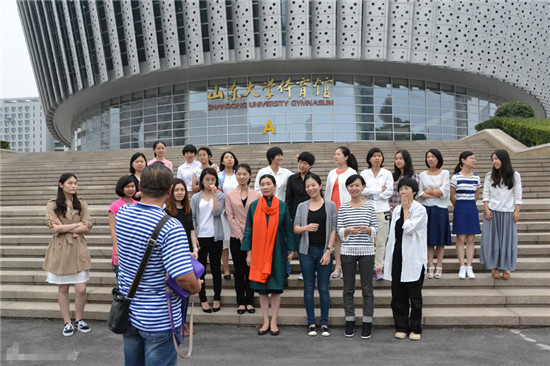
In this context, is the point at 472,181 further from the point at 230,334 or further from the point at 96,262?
the point at 96,262

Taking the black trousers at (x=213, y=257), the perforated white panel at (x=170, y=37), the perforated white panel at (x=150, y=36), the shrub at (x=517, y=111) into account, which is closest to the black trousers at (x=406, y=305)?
the black trousers at (x=213, y=257)

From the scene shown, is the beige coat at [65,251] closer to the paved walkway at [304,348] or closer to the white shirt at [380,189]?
the paved walkway at [304,348]

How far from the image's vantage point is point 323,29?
20.5 meters

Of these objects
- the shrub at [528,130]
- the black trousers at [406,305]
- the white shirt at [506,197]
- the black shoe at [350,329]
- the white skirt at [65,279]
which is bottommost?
the black shoe at [350,329]

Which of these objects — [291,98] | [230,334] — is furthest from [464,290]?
[291,98]

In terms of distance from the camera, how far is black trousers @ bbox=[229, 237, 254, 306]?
4.58 meters

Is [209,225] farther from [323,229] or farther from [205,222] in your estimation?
[323,229]

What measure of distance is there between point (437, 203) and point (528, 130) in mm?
9794

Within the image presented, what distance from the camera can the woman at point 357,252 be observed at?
4031 millimetres

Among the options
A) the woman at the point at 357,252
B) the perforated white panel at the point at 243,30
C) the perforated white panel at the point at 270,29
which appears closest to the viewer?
the woman at the point at 357,252

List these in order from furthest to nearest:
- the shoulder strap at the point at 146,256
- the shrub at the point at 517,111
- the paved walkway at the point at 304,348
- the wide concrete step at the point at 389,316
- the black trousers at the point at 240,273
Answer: the shrub at the point at 517,111 < the black trousers at the point at 240,273 < the wide concrete step at the point at 389,316 < the paved walkway at the point at 304,348 < the shoulder strap at the point at 146,256

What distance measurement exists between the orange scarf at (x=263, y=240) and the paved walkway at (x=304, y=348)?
75 cm

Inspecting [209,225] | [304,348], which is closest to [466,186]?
[304,348]

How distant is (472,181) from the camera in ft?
16.7
